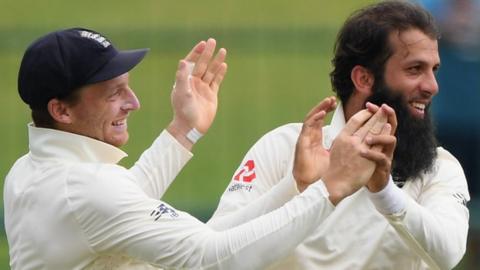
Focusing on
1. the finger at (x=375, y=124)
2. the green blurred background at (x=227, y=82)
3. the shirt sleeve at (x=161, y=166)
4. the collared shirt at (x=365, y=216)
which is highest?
the finger at (x=375, y=124)

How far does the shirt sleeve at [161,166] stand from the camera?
18.4 feet

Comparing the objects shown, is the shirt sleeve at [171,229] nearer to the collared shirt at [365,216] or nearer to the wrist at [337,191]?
the wrist at [337,191]

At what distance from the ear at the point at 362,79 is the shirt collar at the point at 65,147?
1.12 metres

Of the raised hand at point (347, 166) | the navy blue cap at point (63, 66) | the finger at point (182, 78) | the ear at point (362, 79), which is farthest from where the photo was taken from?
the ear at point (362, 79)

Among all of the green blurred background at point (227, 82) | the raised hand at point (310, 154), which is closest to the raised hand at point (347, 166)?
the raised hand at point (310, 154)

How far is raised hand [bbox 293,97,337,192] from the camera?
5.42 metres

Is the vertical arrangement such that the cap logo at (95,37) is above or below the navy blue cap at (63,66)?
above

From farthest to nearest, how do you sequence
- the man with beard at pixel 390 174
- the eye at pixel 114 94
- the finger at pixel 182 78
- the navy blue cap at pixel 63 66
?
the finger at pixel 182 78 → the man with beard at pixel 390 174 → the eye at pixel 114 94 → the navy blue cap at pixel 63 66

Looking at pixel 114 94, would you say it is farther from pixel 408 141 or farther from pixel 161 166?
pixel 408 141

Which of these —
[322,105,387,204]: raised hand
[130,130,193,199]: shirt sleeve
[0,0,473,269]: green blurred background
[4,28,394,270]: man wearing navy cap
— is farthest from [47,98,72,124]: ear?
[0,0,473,269]: green blurred background

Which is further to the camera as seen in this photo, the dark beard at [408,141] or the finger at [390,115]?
the dark beard at [408,141]

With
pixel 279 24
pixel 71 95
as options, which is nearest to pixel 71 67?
pixel 71 95

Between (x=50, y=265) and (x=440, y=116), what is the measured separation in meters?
5.01

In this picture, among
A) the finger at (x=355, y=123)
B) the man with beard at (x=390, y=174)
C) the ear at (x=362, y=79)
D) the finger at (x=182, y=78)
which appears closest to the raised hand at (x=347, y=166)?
the finger at (x=355, y=123)
